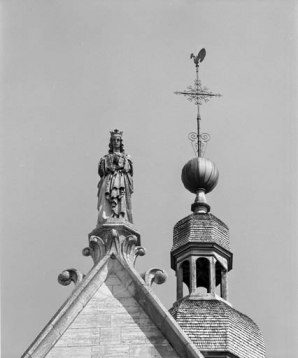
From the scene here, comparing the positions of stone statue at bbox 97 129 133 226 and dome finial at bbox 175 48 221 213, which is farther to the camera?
dome finial at bbox 175 48 221 213

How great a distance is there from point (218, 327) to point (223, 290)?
4.38ft

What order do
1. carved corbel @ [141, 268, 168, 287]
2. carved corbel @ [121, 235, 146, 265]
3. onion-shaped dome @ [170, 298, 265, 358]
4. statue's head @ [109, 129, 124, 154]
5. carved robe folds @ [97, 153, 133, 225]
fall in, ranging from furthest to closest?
onion-shaped dome @ [170, 298, 265, 358] < statue's head @ [109, 129, 124, 154] < carved robe folds @ [97, 153, 133, 225] < carved corbel @ [121, 235, 146, 265] < carved corbel @ [141, 268, 168, 287]

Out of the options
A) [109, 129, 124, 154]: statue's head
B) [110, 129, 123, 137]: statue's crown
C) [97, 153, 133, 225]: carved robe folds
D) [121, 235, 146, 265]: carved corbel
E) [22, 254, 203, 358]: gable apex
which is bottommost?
[22, 254, 203, 358]: gable apex

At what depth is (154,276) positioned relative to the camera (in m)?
25.6

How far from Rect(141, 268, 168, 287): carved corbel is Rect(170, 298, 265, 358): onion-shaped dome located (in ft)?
39.5

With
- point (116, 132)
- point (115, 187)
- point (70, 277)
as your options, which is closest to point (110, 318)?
point (70, 277)

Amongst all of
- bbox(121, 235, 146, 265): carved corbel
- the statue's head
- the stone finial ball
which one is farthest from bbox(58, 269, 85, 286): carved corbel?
the stone finial ball

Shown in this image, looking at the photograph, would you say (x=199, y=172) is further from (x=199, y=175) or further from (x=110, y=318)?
(x=110, y=318)

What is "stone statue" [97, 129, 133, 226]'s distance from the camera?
26.5m

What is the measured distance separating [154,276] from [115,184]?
1.84 meters

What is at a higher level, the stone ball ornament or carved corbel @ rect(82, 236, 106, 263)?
the stone ball ornament

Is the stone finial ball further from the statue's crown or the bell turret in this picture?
the statue's crown

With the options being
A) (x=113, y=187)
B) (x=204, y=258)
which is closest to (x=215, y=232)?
(x=204, y=258)

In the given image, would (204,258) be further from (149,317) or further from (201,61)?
(149,317)
